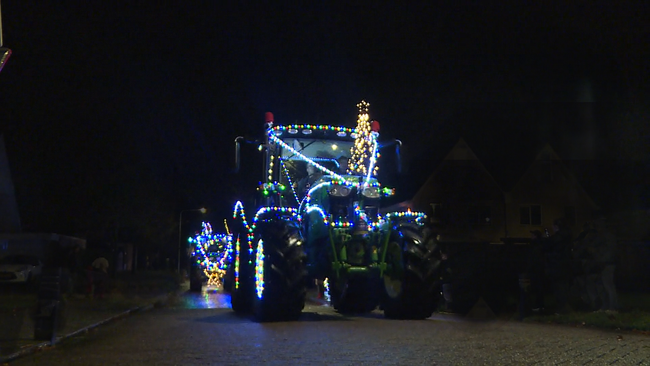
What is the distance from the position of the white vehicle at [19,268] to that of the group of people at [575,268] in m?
19.1

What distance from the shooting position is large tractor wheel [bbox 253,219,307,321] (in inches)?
447

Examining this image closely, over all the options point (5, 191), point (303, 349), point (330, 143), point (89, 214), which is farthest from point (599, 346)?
point (5, 191)

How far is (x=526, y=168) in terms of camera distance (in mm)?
39281

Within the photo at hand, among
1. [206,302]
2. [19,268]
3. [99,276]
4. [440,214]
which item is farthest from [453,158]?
[99,276]

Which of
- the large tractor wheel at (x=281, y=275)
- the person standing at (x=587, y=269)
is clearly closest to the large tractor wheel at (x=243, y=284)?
the large tractor wheel at (x=281, y=275)

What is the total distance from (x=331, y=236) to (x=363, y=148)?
2484 mm

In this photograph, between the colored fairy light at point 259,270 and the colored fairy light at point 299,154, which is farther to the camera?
the colored fairy light at point 299,154

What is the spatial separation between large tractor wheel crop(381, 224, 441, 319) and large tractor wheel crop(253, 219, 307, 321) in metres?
1.90

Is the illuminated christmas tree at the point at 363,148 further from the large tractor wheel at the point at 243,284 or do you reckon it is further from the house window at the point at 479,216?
the house window at the point at 479,216

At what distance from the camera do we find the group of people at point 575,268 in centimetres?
1272

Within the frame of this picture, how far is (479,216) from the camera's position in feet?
129

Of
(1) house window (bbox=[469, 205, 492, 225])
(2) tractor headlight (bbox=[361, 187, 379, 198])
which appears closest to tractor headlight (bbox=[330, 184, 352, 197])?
(2) tractor headlight (bbox=[361, 187, 379, 198])

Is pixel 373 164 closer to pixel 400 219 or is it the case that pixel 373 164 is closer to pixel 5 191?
pixel 400 219

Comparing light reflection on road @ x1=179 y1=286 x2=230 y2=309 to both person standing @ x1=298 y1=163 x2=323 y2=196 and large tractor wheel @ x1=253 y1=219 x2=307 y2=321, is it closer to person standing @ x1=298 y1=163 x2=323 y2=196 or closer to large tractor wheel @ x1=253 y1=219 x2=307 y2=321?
person standing @ x1=298 y1=163 x2=323 y2=196
